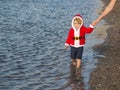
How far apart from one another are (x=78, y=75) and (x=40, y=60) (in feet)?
7.05

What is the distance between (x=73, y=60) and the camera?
11492 mm

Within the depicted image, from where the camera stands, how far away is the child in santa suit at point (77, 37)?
10484 millimetres

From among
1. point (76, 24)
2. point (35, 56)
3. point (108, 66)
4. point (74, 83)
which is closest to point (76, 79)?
point (74, 83)

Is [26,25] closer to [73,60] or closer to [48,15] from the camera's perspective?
[48,15]

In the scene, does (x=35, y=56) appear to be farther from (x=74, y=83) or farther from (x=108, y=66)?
(x=74, y=83)

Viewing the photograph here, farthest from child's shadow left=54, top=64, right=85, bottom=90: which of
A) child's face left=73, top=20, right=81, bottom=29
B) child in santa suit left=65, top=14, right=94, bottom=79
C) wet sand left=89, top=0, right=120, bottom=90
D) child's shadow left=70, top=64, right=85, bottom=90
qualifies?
child's face left=73, top=20, right=81, bottom=29

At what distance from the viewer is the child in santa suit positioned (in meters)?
10.5

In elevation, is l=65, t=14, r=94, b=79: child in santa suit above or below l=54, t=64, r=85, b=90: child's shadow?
above

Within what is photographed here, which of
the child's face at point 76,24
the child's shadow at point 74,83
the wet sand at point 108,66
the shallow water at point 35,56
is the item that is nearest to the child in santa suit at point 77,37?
the child's face at point 76,24

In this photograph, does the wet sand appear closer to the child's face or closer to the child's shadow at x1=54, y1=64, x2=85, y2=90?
the child's shadow at x1=54, y1=64, x2=85, y2=90

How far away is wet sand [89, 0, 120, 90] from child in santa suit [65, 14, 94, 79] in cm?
72

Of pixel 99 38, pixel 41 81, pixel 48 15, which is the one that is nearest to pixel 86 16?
pixel 48 15

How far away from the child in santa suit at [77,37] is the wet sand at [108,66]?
2.36ft

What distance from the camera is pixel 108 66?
35.8 feet
